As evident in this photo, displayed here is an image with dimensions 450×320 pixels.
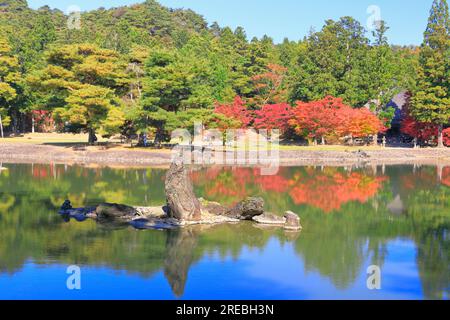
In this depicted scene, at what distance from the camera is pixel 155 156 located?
38.3m

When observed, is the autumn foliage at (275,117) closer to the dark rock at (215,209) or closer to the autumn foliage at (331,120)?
the autumn foliage at (331,120)

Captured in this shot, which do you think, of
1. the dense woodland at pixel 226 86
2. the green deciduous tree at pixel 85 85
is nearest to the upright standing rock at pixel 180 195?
the dense woodland at pixel 226 86

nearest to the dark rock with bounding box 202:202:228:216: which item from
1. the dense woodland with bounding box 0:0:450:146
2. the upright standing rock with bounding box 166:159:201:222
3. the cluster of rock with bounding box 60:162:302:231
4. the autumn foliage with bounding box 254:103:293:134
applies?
the cluster of rock with bounding box 60:162:302:231

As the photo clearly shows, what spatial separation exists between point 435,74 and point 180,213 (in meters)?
34.1

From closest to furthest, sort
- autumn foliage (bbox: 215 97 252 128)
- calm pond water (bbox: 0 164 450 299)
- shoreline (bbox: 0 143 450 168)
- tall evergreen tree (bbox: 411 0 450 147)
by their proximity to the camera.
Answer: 1. calm pond water (bbox: 0 164 450 299)
2. shoreline (bbox: 0 143 450 168)
3. tall evergreen tree (bbox: 411 0 450 147)
4. autumn foliage (bbox: 215 97 252 128)

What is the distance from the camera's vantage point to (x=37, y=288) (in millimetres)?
11305

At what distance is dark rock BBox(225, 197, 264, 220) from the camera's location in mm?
Answer: 18062

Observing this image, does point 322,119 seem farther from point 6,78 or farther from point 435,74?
point 6,78

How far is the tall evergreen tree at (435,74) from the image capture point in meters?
45.1

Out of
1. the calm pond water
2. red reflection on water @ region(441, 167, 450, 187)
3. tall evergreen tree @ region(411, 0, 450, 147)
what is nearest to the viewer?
the calm pond water

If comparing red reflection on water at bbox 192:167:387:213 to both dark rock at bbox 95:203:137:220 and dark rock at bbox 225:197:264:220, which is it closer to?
dark rock at bbox 225:197:264:220

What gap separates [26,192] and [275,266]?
1381 centimetres

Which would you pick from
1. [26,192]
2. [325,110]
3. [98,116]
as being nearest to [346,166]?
[325,110]

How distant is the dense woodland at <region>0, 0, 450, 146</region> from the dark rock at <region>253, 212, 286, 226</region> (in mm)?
20536
